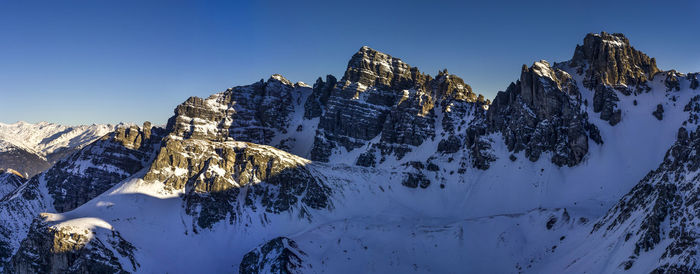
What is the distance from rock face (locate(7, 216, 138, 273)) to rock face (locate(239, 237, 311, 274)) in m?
27.9

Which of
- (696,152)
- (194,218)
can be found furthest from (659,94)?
(194,218)

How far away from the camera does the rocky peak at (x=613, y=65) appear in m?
190

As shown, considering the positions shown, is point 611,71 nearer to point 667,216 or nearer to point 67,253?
point 667,216

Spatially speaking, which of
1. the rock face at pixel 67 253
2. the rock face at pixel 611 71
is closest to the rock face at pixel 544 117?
the rock face at pixel 611 71

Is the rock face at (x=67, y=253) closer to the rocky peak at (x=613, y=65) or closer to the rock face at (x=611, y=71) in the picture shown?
the rock face at (x=611, y=71)

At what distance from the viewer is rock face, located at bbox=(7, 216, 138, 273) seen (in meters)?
118

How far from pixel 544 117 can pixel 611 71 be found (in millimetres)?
35842

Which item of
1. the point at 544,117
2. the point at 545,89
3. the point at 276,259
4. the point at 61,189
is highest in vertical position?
the point at 545,89

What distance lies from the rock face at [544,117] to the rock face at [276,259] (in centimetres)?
9244

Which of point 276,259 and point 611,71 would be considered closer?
point 276,259

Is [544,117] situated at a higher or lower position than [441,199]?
higher

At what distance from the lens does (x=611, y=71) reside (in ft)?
626

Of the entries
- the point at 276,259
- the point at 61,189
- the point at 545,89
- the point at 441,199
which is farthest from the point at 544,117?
the point at 61,189

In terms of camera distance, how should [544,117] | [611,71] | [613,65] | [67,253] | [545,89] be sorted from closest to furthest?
[67,253] → [544,117] → [545,89] → [611,71] → [613,65]
